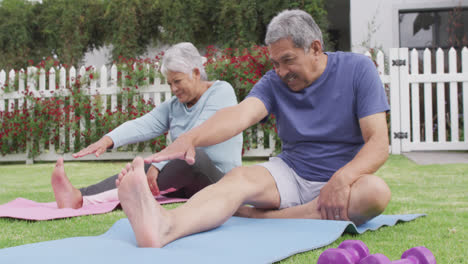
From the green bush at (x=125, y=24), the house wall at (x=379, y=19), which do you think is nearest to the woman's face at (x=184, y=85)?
the house wall at (x=379, y=19)

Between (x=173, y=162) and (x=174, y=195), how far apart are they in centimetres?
60

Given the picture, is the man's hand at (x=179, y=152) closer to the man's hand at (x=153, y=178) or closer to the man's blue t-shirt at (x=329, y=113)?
the man's blue t-shirt at (x=329, y=113)

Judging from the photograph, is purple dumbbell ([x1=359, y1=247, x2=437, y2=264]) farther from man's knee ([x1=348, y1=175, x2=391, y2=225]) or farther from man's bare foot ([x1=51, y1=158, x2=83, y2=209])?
man's bare foot ([x1=51, y1=158, x2=83, y2=209])

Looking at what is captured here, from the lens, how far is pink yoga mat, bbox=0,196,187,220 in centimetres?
283

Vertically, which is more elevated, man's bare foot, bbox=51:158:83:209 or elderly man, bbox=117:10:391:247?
elderly man, bbox=117:10:391:247

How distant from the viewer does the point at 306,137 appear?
241 cm

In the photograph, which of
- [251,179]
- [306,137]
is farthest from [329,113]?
[251,179]

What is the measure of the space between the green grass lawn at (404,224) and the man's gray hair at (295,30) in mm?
983

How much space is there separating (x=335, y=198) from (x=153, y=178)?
148 cm

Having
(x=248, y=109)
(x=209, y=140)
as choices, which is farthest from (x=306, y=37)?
(x=209, y=140)

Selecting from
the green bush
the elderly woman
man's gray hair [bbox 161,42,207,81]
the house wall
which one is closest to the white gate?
the house wall

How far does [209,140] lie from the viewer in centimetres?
218

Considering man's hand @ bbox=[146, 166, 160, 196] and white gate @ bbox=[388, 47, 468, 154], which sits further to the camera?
white gate @ bbox=[388, 47, 468, 154]

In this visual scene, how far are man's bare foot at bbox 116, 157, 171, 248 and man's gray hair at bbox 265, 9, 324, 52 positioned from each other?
0.99 meters
